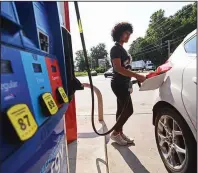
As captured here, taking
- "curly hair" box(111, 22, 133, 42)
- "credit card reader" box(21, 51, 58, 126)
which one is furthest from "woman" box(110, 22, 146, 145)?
"credit card reader" box(21, 51, 58, 126)

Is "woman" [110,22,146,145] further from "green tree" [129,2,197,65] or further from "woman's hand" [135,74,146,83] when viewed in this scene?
"green tree" [129,2,197,65]

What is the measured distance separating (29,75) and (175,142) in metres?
2.03

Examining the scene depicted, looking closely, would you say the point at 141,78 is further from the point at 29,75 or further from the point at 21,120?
the point at 21,120

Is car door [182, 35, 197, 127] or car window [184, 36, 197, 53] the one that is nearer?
car door [182, 35, 197, 127]

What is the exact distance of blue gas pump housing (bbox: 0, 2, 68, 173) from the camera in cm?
76

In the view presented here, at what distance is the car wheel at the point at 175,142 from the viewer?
7.57ft

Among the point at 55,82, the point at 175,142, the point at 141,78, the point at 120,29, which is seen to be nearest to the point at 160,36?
the point at 120,29

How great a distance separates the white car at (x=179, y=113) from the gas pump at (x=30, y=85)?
1.21 metres

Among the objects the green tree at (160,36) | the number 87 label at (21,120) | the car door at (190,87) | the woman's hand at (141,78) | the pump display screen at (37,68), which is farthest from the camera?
the green tree at (160,36)

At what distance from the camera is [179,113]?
96.1 inches

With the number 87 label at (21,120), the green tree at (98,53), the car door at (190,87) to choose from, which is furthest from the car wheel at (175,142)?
the green tree at (98,53)

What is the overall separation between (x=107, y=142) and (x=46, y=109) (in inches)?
121

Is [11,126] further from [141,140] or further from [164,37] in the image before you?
[164,37]

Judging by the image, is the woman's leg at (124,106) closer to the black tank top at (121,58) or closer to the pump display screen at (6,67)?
the black tank top at (121,58)
